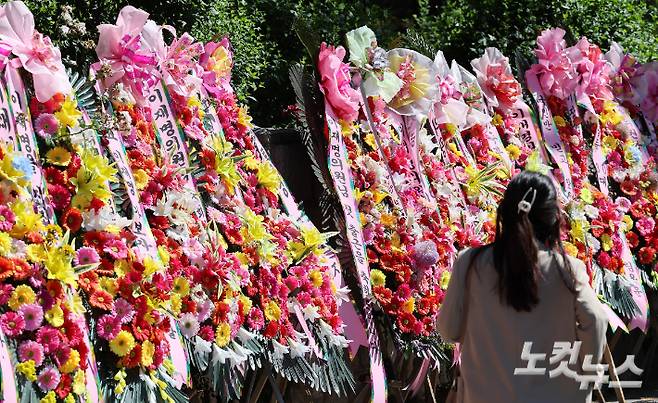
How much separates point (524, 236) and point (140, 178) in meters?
1.71

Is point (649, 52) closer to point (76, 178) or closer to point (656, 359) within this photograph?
point (656, 359)

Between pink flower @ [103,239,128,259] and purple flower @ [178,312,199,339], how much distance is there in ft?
1.17

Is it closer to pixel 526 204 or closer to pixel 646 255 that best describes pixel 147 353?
pixel 526 204

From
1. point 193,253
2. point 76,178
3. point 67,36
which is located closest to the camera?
point 76,178

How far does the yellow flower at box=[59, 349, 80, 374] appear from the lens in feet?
12.8

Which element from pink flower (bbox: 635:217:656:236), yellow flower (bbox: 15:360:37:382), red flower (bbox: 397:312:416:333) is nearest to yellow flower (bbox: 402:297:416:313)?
red flower (bbox: 397:312:416:333)

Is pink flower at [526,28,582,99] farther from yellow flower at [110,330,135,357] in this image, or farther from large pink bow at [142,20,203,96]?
yellow flower at [110,330,135,357]

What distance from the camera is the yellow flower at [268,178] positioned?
17.5 feet

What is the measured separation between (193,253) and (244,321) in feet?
1.23

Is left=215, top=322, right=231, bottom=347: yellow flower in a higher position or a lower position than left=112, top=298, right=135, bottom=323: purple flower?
lower

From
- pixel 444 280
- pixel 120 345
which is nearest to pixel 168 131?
pixel 120 345

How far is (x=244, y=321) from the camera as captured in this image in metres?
4.79

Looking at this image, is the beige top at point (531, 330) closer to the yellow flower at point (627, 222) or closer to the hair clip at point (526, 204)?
the hair clip at point (526, 204)

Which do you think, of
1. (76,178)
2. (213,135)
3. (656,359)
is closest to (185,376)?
(76,178)
